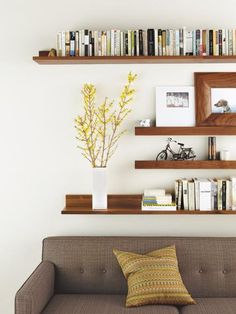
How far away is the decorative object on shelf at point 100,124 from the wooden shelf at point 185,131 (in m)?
0.18

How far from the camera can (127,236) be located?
3.48m

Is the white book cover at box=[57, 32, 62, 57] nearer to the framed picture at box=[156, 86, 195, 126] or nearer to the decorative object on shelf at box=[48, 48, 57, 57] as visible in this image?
the decorative object on shelf at box=[48, 48, 57, 57]

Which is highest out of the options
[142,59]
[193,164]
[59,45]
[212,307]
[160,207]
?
[59,45]

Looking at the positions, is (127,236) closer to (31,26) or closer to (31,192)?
(31,192)

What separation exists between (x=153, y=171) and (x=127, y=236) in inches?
19.1

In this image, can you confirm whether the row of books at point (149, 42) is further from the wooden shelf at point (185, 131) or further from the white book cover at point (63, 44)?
the wooden shelf at point (185, 131)

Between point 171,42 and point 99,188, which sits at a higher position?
point 171,42

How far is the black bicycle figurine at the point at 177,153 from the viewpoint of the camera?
3.44 meters

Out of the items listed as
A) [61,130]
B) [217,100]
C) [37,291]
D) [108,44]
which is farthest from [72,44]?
[37,291]

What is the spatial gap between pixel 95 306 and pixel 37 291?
0.36 meters

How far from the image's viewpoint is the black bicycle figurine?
3.44 meters

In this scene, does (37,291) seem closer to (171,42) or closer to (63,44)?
(63,44)

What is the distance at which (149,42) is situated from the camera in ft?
11.0

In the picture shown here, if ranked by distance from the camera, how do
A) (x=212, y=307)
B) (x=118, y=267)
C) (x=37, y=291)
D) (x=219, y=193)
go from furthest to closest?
(x=219, y=193) < (x=118, y=267) < (x=212, y=307) < (x=37, y=291)
